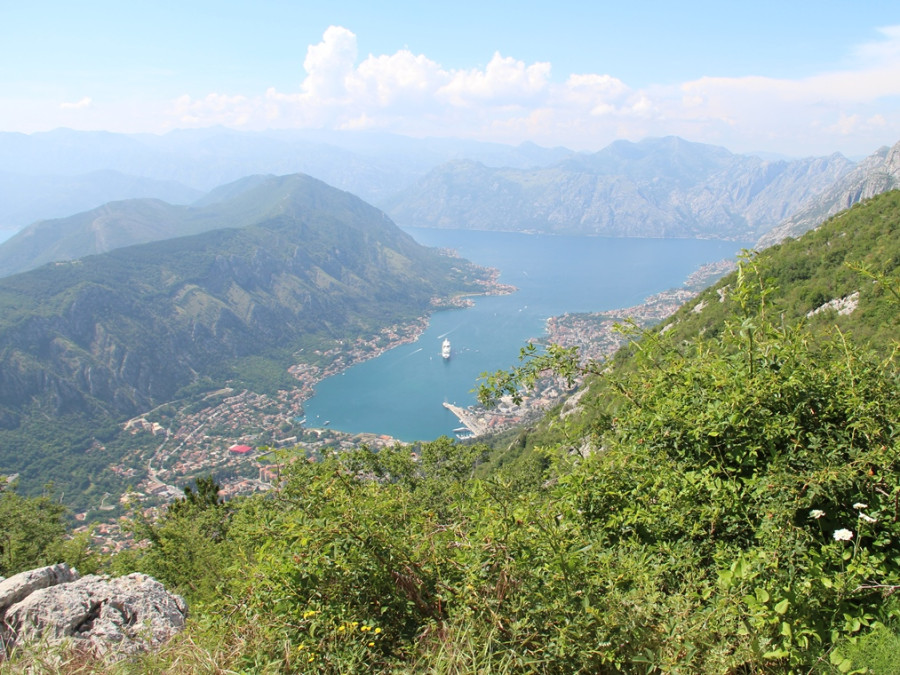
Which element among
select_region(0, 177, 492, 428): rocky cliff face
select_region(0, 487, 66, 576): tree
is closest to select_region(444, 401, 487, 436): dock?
select_region(0, 487, 66, 576): tree

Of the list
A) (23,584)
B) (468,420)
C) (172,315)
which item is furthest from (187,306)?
(23,584)

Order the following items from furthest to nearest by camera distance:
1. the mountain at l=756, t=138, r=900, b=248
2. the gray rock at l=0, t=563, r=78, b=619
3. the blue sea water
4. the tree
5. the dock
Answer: the mountain at l=756, t=138, r=900, b=248 < the blue sea water < the dock < the tree < the gray rock at l=0, t=563, r=78, b=619

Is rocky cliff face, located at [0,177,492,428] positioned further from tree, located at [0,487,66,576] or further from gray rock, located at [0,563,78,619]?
gray rock, located at [0,563,78,619]

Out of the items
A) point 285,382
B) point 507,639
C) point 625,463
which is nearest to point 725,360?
point 625,463

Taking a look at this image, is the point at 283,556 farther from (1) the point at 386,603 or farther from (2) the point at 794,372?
(2) the point at 794,372

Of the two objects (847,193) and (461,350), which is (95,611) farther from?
(847,193)
